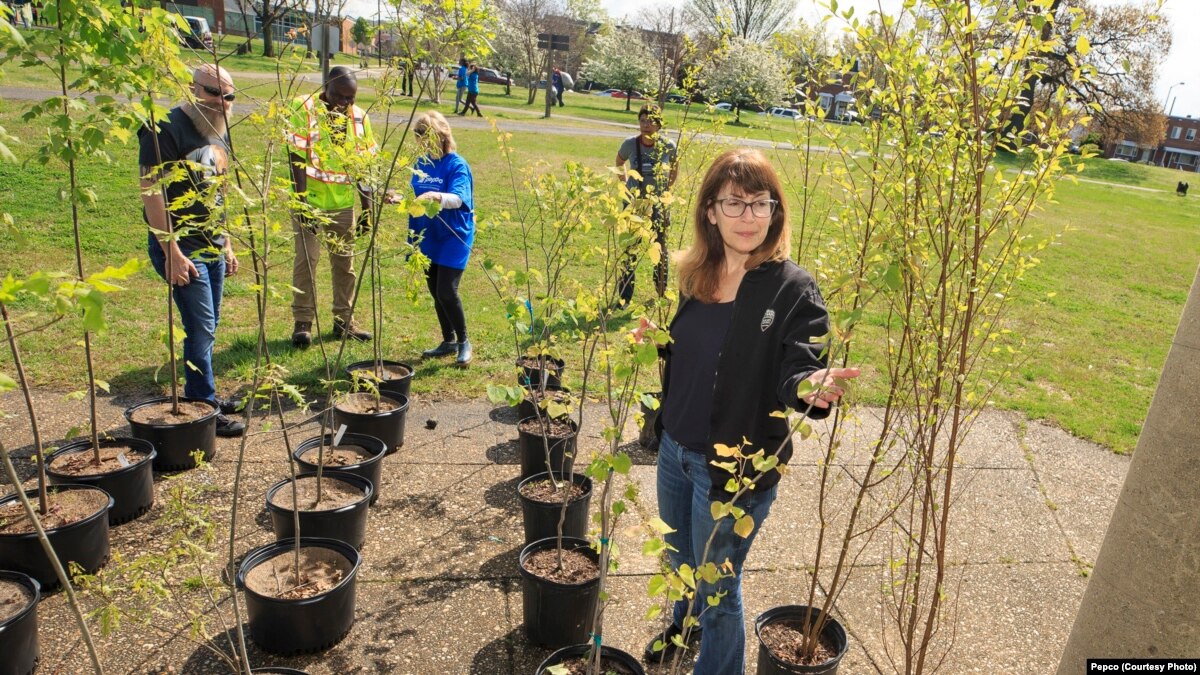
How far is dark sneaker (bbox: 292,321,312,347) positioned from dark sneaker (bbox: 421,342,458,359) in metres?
0.93

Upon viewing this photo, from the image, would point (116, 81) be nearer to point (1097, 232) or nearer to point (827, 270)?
point (827, 270)

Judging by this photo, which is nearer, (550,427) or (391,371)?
(550,427)

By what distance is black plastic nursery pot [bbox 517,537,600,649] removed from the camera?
9.74 ft

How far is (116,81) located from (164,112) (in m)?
0.17

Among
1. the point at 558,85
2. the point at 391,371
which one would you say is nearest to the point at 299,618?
Result: the point at 391,371

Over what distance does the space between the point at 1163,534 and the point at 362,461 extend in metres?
3.49

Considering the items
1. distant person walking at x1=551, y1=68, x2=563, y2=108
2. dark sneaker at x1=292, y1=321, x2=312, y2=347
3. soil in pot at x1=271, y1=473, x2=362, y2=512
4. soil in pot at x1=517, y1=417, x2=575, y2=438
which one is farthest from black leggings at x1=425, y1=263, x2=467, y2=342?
distant person walking at x1=551, y1=68, x2=563, y2=108

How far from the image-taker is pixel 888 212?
248 centimetres

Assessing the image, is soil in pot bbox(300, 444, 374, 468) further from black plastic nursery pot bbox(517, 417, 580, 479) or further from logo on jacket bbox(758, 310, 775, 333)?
logo on jacket bbox(758, 310, 775, 333)

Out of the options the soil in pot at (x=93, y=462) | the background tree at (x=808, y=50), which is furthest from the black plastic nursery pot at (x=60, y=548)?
the background tree at (x=808, y=50)

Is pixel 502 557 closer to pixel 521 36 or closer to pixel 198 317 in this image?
pixel 198 317

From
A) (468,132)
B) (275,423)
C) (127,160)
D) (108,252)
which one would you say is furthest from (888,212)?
(468,132)

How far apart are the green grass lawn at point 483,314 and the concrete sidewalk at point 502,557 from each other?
0.60 m

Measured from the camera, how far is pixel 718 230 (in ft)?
8.57
